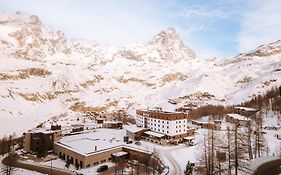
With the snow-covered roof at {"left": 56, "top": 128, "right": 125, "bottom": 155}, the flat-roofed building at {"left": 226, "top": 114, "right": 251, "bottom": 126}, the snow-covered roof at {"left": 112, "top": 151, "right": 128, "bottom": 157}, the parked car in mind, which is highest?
the flat-roofed building at {"left": 226, "top": 114, "right": 251, "bottom": 126}

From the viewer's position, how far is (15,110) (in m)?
145

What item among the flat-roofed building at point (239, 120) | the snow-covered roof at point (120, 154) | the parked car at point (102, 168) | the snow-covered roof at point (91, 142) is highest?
the flat-roofed building at point (239, 120)

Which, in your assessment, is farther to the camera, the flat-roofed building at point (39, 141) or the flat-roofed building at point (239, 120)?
the flat-roofed building at point (239, 120)

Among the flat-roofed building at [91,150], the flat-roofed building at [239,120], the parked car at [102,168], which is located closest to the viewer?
the parked car at [102,168]

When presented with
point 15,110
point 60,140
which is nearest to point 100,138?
point 60,140

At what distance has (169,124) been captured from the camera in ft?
226

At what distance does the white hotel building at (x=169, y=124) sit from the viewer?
69.0 m

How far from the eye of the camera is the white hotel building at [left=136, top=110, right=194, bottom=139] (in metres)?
69.0

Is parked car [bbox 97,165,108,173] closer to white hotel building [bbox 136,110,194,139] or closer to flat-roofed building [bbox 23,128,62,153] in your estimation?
flat-roofed building [bbox 23,128,62,153]

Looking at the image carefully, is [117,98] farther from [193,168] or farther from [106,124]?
[193,168]

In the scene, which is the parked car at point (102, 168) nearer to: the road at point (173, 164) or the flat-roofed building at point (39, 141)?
the road at point (173, 164)

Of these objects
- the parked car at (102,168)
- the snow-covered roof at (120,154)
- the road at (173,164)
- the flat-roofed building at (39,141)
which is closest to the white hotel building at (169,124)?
the road at (173,164)

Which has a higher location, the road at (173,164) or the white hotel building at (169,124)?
the white hotel building at (169,124)

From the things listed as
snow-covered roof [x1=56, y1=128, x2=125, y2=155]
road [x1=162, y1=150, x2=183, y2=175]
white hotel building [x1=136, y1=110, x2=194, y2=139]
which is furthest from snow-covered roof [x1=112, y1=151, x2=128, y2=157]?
white hotel building [x1=136, y1=110, x2=194, y2=139]
